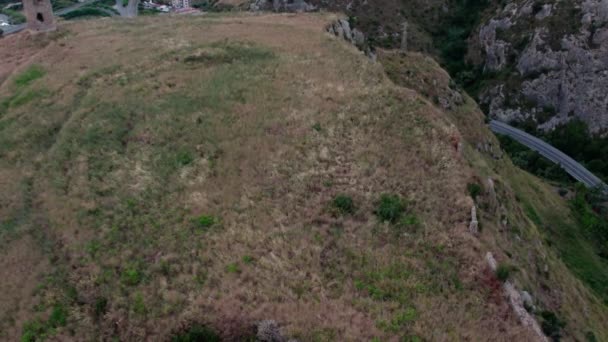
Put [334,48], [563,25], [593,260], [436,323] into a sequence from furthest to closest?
[563,25] → [593,260] → [334,48] → [436,323]

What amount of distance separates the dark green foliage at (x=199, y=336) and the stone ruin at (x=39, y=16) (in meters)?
50.5

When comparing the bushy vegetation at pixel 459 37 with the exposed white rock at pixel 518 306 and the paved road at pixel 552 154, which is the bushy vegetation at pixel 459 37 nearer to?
the paved road at pixel 552 154

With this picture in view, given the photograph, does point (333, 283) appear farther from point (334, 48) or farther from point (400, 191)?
point (334, 48)

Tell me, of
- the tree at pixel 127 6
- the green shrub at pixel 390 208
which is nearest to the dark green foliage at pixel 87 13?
the tree at pixel 127 6

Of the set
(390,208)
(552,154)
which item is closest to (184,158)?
(390,208)

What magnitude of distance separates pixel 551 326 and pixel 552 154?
77.7m

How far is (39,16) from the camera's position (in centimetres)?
5197

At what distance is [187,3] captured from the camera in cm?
16312

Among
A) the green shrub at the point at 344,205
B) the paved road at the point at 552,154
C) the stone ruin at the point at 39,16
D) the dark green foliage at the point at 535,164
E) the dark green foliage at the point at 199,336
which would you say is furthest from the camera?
the paved road at the point at 552,154

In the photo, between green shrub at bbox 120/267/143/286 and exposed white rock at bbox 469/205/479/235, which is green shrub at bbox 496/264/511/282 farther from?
green shrub at bbox 120/267/143/286

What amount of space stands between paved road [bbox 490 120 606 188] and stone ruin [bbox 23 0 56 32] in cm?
8270

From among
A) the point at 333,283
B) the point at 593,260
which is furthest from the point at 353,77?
the point at 593,260

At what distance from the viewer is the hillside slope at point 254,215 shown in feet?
53.9

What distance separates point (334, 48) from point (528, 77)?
251 feet
